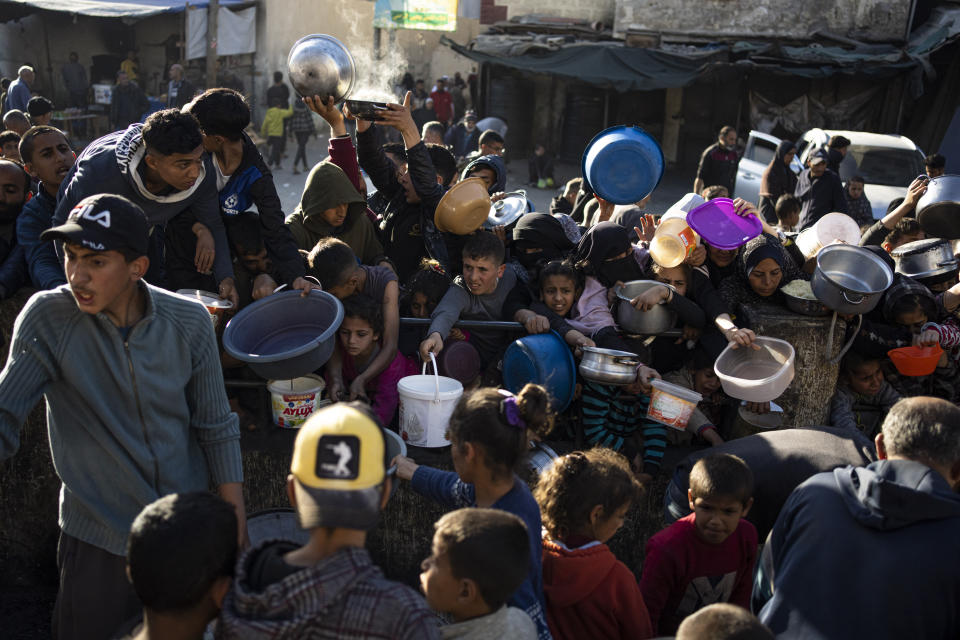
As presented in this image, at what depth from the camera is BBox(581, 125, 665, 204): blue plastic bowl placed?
17.3 ft

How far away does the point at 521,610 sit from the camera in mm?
2182

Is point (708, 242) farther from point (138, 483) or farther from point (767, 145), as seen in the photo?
point (767, 145)

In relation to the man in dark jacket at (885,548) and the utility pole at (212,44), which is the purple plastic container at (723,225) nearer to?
the man in dark jacket at (885,548)

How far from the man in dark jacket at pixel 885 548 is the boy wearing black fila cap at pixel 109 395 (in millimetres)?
1754

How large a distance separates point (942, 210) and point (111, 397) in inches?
216

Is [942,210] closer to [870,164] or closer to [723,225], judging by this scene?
[723,225]

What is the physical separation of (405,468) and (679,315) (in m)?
1.87

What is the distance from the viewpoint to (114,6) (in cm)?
1855

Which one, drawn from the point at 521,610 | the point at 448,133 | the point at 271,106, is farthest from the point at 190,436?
the point at 271,106

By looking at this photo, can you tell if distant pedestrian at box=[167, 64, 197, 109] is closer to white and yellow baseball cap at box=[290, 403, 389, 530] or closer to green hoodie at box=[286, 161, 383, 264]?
green hoodie at box=[286, 161, 383, 264]

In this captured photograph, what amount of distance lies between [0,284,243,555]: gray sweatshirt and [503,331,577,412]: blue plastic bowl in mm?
1566

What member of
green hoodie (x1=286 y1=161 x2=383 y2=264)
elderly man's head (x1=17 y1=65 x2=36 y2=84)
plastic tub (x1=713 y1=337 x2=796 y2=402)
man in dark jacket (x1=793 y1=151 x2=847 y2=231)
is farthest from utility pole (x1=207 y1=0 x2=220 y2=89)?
plastic tub (x1=713 y1=337 x2=796 y2=402)

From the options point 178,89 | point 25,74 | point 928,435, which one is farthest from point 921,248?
point 178,89

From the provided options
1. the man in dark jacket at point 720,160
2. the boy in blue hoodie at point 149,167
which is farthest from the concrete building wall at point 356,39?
the boy in blue hoodie at point 149,167
